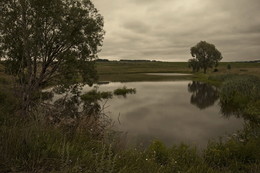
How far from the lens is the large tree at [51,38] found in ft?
47.1

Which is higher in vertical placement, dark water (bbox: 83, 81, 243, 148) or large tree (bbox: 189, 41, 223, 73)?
large tree (bbox: 189, 41, 223, 73)

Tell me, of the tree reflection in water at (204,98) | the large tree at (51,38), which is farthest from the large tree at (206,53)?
the large tree at (51,38)

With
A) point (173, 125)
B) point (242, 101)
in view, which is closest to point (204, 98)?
point (242, 101)

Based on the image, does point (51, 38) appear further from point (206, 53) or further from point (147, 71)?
point (147, 71)

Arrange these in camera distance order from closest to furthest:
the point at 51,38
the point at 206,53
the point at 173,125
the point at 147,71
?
the point at 173,125 → the point at 51,38 → the point at 206,53 → the point at 147,71

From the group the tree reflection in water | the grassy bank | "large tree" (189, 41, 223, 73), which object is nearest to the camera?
the tree reflection in water

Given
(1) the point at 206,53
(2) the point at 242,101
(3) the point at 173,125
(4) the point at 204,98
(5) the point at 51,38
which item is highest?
(1) the point at 206,53

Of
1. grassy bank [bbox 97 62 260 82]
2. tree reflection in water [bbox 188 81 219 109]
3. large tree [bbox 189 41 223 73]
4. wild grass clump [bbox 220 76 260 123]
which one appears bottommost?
tree reflection in water [bbox 188 81 219 109]

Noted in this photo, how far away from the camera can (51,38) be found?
16172 mm

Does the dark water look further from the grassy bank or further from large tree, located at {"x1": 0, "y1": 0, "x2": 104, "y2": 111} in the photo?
the grassy bank

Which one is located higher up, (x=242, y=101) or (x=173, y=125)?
(x=242, y=101)

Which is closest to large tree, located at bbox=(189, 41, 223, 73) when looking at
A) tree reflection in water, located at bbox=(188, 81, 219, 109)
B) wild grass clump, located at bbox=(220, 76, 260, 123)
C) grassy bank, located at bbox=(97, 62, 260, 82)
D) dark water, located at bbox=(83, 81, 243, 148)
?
grassy bank, located at bbox=(97, 62, 260, 82)

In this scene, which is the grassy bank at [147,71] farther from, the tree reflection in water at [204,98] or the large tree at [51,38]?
the tree reflection in water at [204,98]

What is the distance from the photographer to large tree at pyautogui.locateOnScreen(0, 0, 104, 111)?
1437cm
